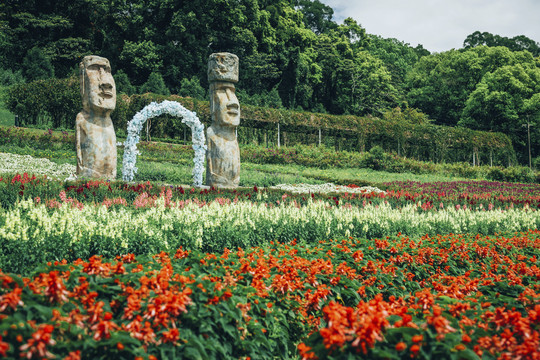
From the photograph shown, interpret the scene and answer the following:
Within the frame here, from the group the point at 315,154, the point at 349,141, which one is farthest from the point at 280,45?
the point at 315,154

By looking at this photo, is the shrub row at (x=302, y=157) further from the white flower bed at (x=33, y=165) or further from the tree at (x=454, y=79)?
the tree at (x=454, y=79)

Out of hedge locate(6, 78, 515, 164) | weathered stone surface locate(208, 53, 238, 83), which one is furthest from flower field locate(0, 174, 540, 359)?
hedge locate(6, 78, 515, 164)

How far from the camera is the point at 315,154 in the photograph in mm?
26312

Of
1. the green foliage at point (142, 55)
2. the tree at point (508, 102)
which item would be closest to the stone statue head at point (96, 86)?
the green foliage at point (142, 55)

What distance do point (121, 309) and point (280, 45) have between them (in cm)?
4111

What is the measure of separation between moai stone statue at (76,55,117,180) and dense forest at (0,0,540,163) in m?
20.9

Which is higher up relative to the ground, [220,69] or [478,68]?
[478,68]

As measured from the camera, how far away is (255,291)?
3.45 m

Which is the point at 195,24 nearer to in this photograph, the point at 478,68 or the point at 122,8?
the point at 122,8

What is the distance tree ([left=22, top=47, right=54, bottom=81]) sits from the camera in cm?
3103

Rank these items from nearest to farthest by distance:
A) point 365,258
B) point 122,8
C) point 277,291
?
1. point 277,291
2. point 365,258
3. point 122,8

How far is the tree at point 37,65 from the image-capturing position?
102ft

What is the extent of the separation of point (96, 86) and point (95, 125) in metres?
1.04

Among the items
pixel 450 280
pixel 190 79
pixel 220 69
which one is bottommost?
pixel 450 280
